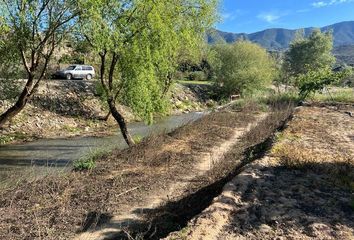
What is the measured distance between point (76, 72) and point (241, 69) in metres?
20.5

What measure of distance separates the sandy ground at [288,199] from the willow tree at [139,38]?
7.44m

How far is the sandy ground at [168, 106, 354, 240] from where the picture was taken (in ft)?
20.7

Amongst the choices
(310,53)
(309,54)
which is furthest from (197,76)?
(310,53)

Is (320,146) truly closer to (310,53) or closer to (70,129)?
(70,129)

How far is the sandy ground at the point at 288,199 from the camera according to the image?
6301mm

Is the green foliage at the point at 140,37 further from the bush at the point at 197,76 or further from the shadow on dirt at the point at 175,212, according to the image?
the bush at the point at 197,76

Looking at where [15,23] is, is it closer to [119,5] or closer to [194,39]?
[119,5]

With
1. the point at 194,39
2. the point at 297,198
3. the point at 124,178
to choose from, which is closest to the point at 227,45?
the point at 194,39

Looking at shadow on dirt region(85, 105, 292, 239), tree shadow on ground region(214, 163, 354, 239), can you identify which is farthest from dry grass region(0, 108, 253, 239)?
tree shadow on ground region(214, 163, 354, 239)

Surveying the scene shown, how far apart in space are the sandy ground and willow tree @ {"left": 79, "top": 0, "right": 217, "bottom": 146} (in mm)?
7443

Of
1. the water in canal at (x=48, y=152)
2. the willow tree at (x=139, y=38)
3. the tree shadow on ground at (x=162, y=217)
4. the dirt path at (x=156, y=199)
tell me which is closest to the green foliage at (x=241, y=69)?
the water in canal at (x=48, y=152)

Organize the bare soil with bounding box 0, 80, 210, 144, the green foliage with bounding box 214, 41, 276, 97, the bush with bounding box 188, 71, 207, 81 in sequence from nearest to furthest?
the bare soil with bounding box 0, 80, 210, 144, the green foliage with bounding box 214, 41, 276, 97, the bush with bounding box 188, 71, 207, 81

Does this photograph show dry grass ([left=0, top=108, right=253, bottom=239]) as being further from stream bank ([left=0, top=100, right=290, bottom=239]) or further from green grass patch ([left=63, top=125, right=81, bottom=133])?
green grass patch ([left=63, top=125, right=81, bottom=133])

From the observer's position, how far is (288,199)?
7.49m
